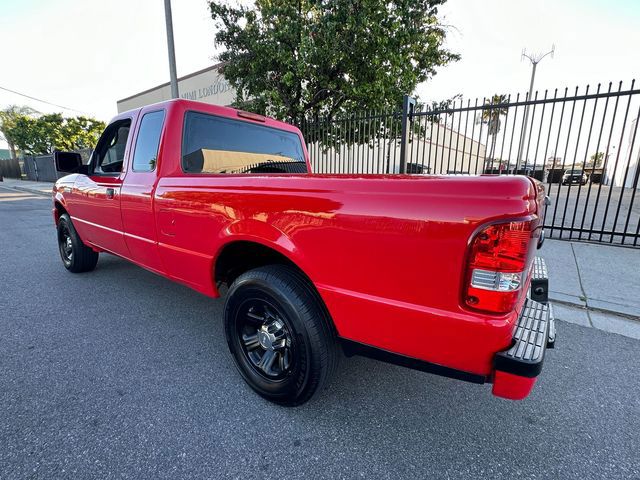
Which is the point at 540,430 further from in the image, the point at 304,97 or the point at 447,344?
the point at 304,97

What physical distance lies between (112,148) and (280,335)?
290 cm

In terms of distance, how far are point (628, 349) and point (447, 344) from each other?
242 centimetres

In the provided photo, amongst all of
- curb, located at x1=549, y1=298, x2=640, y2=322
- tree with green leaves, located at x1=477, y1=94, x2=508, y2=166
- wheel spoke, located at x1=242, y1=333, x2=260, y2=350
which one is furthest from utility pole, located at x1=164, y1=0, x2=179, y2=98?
curb, located at x1=549, y1=298, x2=640, y2=322

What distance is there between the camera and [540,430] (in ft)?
6.11

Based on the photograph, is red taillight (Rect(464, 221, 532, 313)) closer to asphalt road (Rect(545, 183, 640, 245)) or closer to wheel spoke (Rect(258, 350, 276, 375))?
wheel spoke (Rect(258, 350, 276, 375))

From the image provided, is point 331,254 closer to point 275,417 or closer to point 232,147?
point 275,417

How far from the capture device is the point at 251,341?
7.20ft

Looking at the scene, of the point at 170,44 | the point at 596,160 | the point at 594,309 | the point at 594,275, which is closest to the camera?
the point at 594,309

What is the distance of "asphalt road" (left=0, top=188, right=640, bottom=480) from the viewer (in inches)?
64.1

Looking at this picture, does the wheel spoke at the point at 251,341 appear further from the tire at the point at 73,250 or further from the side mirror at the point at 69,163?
the tire at the point at 73,250

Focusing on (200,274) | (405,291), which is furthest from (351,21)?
(405,291)

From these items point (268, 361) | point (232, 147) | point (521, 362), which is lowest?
point (268, 361)

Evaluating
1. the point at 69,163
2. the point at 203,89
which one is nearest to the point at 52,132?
the point at 203,89

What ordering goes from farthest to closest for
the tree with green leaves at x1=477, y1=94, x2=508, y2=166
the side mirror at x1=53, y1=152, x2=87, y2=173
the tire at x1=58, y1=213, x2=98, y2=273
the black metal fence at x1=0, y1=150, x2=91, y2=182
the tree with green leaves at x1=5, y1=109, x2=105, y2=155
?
1. the tree with green leaves at x1=5, y1=109, x2=105, y2=155
2. the black metal fence at x1=0, y1=150, x2=91, y2=182
3. the tree with green leaves at x1=477, y1=94, x2=508, y2=166
4. the tire at x1=58, y1=213, x2=98, y2=273
5. the side mirror at x1=53, y1=152, x2=87, y2=173
